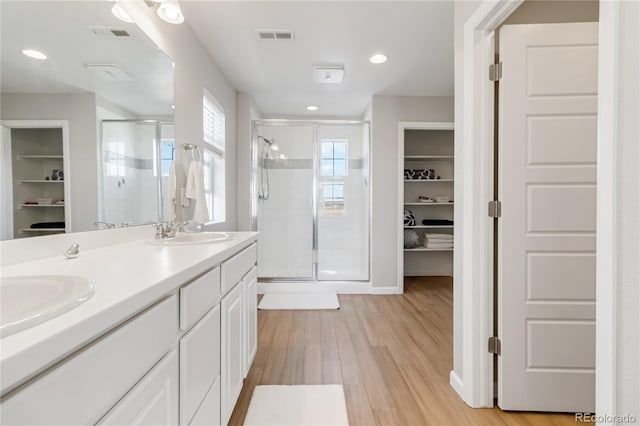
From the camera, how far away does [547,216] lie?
154cm

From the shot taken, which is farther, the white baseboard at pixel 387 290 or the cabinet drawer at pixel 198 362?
the white baseboard at pixel 387 290

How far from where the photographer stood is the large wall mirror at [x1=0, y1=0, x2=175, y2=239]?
3.12 ft

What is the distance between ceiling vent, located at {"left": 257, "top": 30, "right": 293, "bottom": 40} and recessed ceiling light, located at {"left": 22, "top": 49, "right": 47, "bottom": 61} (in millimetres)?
1637

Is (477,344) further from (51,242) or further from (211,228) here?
(211,228)

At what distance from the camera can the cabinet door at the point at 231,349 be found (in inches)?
50.9

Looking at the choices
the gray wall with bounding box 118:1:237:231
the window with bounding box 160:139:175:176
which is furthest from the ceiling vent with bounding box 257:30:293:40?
the window with bounding box 160:139:175:176

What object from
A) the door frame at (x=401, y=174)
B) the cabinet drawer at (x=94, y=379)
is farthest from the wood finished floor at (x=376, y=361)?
the cabinet drawer at (x=94, y=379)

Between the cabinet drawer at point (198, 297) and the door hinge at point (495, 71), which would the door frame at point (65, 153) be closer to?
the cabinet drawer at point (198, 297)

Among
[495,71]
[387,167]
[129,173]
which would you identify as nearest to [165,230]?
[129,173]

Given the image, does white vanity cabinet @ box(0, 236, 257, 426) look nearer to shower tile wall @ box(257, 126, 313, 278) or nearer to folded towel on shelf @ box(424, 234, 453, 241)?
shower tile wall @ box(257, 126, 313, 278)

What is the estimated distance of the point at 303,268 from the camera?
13.1 ft

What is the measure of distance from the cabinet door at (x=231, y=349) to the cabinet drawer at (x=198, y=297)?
0.48 ft

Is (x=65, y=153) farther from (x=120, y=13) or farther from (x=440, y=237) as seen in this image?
(x=440, y=237)

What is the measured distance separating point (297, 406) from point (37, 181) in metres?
1.59
